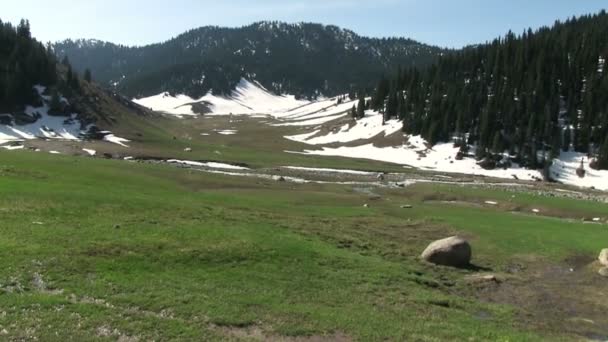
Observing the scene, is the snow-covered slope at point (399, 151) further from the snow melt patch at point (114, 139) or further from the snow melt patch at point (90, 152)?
the snow melt patch at point (90, 152)

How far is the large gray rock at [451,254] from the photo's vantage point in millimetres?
33219

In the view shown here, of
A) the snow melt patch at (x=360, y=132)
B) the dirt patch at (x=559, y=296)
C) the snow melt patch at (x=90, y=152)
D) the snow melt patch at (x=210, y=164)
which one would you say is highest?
the snow melt patch at (x=360, y=132)

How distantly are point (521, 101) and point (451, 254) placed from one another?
109393 millimetres

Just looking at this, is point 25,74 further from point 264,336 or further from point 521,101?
point 264,336

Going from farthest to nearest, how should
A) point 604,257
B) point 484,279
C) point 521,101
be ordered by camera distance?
point 521,101 → point 604,257 → point 484,279

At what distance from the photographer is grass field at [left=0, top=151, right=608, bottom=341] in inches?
758

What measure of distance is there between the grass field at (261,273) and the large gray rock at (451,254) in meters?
1.15

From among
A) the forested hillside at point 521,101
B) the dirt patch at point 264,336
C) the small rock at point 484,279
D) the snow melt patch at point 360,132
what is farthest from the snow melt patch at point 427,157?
the dirt patch at point 264,336

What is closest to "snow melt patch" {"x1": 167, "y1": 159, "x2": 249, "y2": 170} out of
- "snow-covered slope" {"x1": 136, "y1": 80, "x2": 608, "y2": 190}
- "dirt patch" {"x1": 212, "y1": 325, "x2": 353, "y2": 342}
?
"snow-covered slope" {"x1": 136, "y1": 80, "x2": 608, "y2": 190}

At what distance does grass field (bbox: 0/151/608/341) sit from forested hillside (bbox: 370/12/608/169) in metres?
77.4

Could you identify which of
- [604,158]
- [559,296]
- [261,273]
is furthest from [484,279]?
[604,158]

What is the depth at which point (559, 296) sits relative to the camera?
1142 inches

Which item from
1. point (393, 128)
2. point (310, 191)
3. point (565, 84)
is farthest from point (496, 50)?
point (310, 191)

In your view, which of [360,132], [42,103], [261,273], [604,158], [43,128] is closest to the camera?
[261,273]
